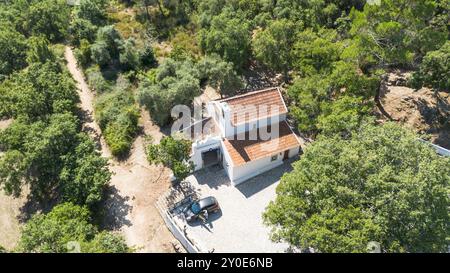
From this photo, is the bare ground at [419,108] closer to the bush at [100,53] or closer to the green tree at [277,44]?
the green tree at [277,44]

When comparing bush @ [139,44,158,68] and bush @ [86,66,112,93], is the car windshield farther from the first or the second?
bush @ [139,44,158,68]

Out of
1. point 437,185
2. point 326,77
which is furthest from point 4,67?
point 437,185

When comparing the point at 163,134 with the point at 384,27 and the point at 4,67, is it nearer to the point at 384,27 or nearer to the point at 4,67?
the point at 384,27

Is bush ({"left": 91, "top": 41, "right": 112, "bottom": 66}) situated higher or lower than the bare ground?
higher

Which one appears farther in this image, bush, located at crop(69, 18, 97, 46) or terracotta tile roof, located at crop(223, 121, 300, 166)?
bush, located at crop(69, 18, 97, 46)

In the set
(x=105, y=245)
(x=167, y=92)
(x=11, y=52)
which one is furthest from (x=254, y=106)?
(x=11, y=52)

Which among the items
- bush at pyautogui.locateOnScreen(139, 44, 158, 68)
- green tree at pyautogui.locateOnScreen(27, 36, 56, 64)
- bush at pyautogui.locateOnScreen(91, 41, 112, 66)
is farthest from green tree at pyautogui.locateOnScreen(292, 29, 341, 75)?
green tree at pyautogui.locateOnScreen(27, 36, 56, 64)

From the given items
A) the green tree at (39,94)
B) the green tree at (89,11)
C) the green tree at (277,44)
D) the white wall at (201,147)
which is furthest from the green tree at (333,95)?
the green tree at (89,11)
